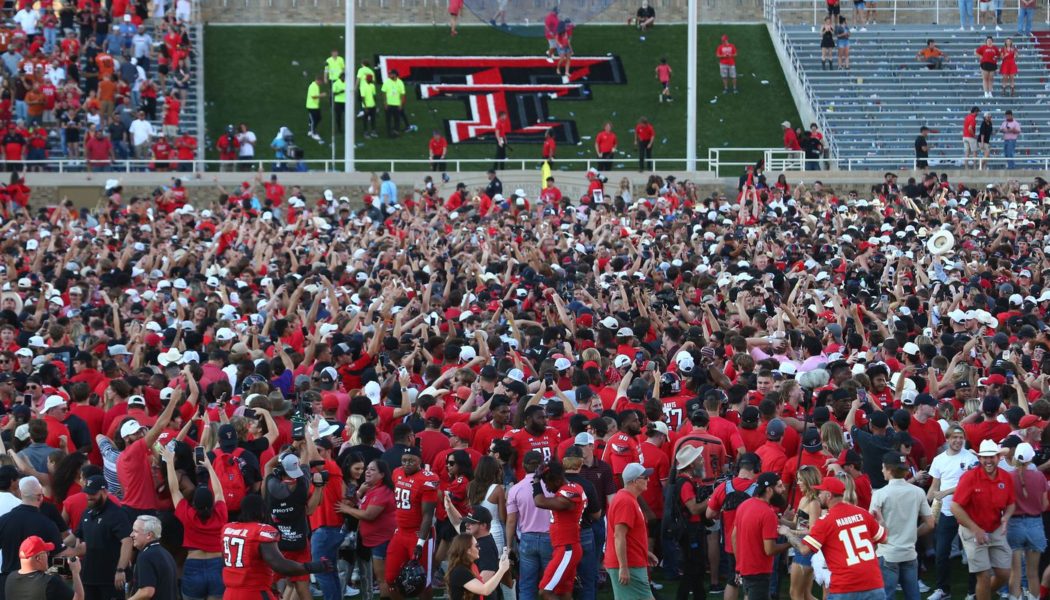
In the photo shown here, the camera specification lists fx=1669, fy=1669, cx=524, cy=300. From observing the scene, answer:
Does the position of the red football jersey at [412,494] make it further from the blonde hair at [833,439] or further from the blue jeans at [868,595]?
the blue jeans at [868,595]

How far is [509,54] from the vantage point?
130 feet

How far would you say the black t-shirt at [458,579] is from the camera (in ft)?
32.0

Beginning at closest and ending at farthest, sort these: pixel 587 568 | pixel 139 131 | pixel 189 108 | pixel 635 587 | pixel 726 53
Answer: pixel 635 587
pixel 587 568
pixel 139 131
pixel 189 108
pixel 726 53

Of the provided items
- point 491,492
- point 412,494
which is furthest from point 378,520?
point 491,492

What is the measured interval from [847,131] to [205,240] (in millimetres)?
17333

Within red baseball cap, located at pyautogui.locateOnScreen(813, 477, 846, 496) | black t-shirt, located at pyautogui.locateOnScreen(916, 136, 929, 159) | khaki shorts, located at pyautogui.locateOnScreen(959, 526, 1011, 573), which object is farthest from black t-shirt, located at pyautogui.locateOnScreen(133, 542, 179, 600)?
black t-shirt, located at pyautogui.locateOnScreen(916, 136, 929, 159)

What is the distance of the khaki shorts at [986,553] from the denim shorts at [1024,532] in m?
0.11

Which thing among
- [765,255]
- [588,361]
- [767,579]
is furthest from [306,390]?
[765,255]

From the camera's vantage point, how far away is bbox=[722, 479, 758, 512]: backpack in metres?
11.2

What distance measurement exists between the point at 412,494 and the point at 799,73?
28.5 meters

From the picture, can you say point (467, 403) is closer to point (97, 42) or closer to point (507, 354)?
point (507, 354)

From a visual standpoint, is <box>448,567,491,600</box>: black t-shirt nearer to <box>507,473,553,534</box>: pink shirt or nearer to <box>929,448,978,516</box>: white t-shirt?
<box>507,473,553,534</box>: pink shirt

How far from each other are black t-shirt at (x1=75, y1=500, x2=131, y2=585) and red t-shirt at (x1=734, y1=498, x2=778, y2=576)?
3.97m

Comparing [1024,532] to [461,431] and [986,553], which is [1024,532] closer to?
[986,553]
